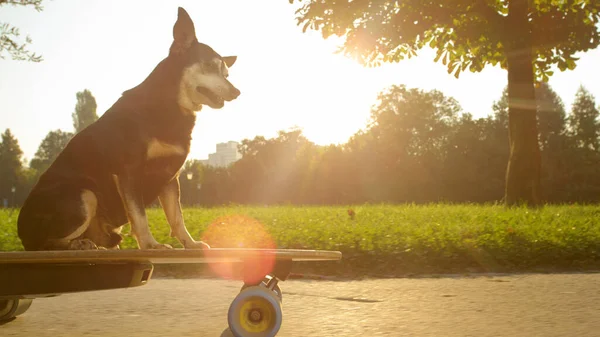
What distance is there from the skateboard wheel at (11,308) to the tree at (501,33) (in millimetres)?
11253

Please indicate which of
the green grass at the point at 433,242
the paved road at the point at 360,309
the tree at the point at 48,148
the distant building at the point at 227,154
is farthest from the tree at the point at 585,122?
the tree at the point at 48,148

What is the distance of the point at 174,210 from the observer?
4.14 meters

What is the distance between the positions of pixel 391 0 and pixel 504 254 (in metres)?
8.08

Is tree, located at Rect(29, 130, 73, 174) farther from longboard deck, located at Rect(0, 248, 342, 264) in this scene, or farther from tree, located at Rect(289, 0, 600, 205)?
longboard deck, located at Rect(0, 248, 342, 264)

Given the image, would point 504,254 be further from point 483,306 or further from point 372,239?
point 483,306

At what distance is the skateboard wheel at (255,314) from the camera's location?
3682mm

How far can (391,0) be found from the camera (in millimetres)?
14398

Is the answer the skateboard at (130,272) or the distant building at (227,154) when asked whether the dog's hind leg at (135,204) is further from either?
the distant building at (227,154)

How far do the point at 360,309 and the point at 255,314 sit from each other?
5.80 ft

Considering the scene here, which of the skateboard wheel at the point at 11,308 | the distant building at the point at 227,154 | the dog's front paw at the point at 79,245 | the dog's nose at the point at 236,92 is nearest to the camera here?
the dog's front paw at the point at 79,245

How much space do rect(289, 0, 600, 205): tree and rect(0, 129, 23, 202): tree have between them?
6457 cm

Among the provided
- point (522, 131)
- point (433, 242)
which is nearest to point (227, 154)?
point (522, 131)

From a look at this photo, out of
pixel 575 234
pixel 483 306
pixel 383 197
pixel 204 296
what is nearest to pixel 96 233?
pixel 204 296

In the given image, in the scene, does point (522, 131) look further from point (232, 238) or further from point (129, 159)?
point (129, 159)
